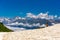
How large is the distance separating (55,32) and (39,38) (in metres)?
1.97

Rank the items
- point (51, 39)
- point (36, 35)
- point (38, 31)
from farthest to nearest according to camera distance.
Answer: point (38, 31) → point (36, 35) → point (51, 39)

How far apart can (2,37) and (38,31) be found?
335 cm

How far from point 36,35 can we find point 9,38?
2304 mm

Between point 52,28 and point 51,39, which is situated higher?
point 52,28

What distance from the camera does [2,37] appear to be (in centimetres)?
1786

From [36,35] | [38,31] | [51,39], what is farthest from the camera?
[38,31]

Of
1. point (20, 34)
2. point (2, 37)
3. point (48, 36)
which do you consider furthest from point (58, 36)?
point (2, 37)

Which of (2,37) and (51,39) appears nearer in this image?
(51,39)

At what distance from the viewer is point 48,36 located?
17359mm

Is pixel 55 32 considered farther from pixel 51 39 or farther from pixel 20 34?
pixel 20 34

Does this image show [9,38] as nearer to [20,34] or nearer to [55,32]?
[20,34]

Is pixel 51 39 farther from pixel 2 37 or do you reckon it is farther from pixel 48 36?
pixel 2 37

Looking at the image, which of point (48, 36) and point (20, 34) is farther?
point (20, 34)

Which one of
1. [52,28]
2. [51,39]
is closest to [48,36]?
[51,39]
